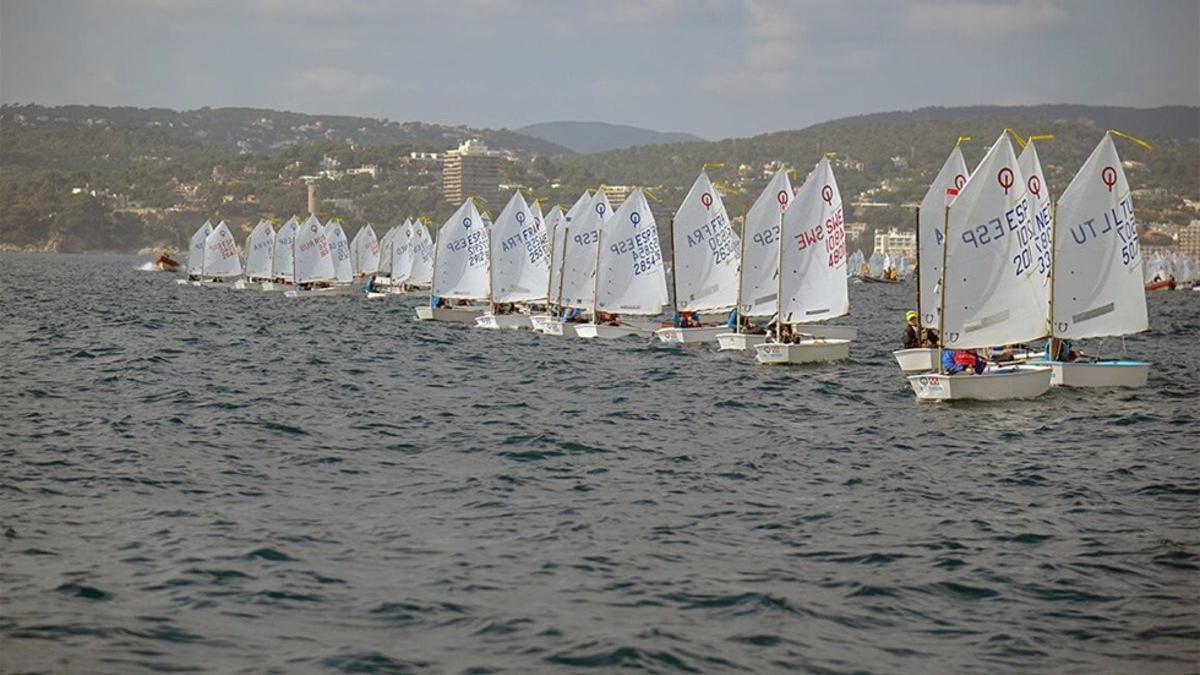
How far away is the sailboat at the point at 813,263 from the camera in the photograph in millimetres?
45469

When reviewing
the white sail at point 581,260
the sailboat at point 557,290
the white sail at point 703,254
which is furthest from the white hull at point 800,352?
the white sail at point 581,260

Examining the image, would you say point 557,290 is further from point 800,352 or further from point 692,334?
point 800,352

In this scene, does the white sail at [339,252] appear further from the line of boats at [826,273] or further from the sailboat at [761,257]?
the sailboat at [761,257]

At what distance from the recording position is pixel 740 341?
47750mm

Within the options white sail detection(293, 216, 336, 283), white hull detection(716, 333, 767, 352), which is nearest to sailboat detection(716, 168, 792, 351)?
white hull detection(716, 333, 767, 352)

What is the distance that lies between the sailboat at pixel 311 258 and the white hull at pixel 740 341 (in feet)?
171

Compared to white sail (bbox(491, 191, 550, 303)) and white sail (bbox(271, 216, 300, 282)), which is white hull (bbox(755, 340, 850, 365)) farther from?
white sail (bbox(271, 216, 300, 282))

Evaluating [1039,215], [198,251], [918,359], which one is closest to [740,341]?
[918,359]

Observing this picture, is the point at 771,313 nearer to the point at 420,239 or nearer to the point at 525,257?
the point at 525,257

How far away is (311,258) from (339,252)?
374 cm

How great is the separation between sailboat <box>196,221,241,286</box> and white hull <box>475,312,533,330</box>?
6097cm

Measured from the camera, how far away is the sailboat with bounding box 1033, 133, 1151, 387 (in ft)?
120

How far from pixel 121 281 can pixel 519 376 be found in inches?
3392

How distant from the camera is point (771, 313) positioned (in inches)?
1886
